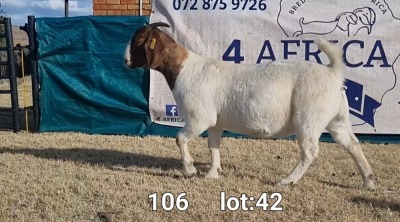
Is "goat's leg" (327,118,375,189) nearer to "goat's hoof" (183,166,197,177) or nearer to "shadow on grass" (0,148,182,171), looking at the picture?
"goat's hoof" (183,166,197,177)

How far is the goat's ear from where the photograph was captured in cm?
673

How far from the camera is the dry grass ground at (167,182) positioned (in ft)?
18.0

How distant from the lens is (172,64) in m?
6.81

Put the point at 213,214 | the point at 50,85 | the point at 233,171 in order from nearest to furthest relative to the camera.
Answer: the point at 213,214
the point at 233,171
the point at 50,85

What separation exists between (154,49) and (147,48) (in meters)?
0.08

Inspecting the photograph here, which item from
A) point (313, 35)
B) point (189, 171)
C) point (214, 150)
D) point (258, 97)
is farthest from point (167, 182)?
point (313, 35)

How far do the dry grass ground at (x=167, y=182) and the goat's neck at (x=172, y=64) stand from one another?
47.1 inches

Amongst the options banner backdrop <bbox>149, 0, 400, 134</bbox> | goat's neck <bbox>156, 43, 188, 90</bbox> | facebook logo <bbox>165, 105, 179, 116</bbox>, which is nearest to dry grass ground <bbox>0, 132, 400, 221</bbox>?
facebook logo <bbox>165, 105, 179, 116</bbox>

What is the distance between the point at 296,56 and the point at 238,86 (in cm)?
330

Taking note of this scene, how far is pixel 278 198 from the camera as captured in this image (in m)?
5.92

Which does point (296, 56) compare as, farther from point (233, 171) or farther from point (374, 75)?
point (233, 171)

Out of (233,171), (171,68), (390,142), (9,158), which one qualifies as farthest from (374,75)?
(9,158)

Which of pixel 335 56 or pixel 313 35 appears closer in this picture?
pixel 335 56

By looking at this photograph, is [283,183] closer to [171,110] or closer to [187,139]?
[187,139]
